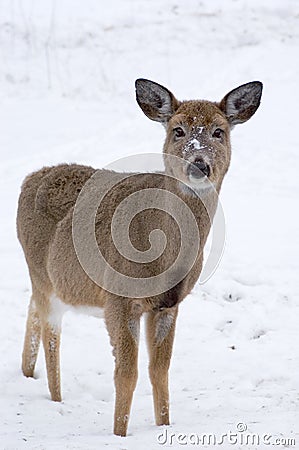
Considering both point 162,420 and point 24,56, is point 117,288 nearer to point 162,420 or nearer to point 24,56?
point 162,420

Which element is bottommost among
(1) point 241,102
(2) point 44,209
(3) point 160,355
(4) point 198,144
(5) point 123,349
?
(3) point 160,355

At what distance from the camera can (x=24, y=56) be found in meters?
15.3

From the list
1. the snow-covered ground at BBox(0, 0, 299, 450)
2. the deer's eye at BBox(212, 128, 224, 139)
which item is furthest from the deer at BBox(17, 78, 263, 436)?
the snow-covered ground at BBox(0, 0, 299, 450)

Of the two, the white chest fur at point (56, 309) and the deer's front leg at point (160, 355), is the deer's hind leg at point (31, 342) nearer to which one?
the white chest fur at point (56, 309)

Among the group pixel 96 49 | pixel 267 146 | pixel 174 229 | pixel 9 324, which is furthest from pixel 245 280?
pixel 96 49

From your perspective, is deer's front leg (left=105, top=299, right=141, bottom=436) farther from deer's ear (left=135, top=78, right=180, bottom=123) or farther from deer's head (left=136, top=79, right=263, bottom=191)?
deer's ear (left=135, top=78, right=180, bottom=123)

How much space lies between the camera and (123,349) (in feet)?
17.2

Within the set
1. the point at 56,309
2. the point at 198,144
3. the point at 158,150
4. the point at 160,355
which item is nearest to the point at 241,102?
the point at 198,144

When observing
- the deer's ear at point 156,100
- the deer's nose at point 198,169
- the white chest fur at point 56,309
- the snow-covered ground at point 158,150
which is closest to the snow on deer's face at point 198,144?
the deer's nose at point 198,169

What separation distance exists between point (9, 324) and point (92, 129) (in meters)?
6.43

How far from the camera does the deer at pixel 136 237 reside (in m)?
5.15

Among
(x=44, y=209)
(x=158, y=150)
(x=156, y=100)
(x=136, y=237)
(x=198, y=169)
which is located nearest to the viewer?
(x=198, y=169)

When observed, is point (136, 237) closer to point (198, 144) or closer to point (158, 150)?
point (198, 144)

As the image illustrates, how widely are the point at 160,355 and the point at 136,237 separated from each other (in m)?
0.86
